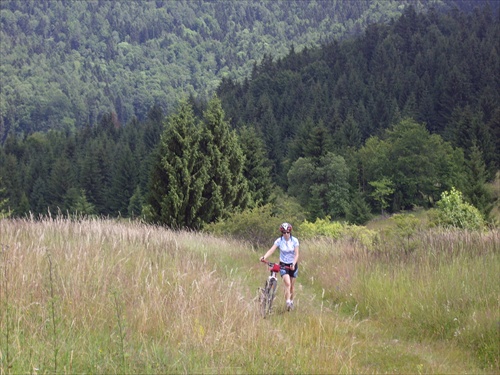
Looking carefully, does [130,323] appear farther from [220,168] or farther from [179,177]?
[220,168]

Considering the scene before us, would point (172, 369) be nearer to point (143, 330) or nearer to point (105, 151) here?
point (143, 330)

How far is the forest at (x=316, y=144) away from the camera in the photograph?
33.2 metres

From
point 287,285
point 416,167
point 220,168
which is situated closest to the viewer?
point 287,285

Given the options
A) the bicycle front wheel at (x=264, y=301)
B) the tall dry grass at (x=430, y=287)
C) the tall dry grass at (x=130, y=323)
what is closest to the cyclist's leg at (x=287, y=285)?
the bicycle front wheel at (x=264, y=301)

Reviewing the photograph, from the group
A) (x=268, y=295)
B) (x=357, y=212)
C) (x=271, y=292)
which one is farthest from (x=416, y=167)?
(x=268, y=295)

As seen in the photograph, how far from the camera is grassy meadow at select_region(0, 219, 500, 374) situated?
470 centimetres

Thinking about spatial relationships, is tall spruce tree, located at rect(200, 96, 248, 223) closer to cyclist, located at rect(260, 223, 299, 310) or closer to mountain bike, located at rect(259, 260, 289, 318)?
cyclist, located at rect(260, 223, 299, 310)

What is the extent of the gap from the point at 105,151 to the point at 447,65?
78492 millimetres

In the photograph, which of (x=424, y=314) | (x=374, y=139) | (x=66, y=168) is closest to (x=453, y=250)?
(x=424, y=314)

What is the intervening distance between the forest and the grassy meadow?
9.38 ft

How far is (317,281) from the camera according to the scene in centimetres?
1230

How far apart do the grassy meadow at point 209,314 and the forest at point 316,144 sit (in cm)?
286

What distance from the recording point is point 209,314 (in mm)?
5895

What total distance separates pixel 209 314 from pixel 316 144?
65.3m
